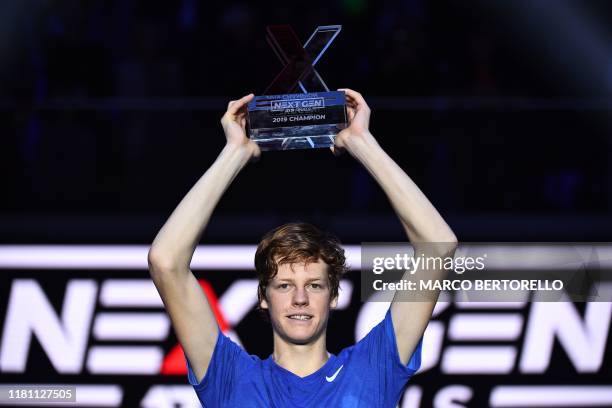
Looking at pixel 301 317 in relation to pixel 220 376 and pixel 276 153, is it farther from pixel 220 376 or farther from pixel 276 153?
pixel 276 153

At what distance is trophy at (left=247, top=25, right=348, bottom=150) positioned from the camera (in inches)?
120

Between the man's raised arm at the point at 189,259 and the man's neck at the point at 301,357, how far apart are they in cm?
21

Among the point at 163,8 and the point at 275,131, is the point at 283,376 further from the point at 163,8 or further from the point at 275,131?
the point at 163,8

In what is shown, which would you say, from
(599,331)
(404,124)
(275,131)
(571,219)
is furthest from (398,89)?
(275,131)

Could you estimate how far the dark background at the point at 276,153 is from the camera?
535 centimetres

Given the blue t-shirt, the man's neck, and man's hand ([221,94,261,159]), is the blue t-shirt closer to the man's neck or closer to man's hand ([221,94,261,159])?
the man's neck

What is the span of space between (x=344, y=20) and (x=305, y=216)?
1.52 m

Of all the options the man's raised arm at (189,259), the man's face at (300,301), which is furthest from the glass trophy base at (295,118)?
the man's face at (300,301)

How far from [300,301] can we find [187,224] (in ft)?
1.28

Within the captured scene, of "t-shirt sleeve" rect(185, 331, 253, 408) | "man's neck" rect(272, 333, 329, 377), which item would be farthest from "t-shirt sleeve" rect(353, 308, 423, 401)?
"t-shirt sleeve" rect(185, 331, 253, 408)

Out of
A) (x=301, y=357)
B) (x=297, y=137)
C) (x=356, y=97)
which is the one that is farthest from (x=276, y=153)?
(x=301, y=357)

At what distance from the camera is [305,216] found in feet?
17.5

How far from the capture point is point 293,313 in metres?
2.85

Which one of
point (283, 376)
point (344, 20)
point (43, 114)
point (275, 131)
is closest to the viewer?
point (283, 376)
